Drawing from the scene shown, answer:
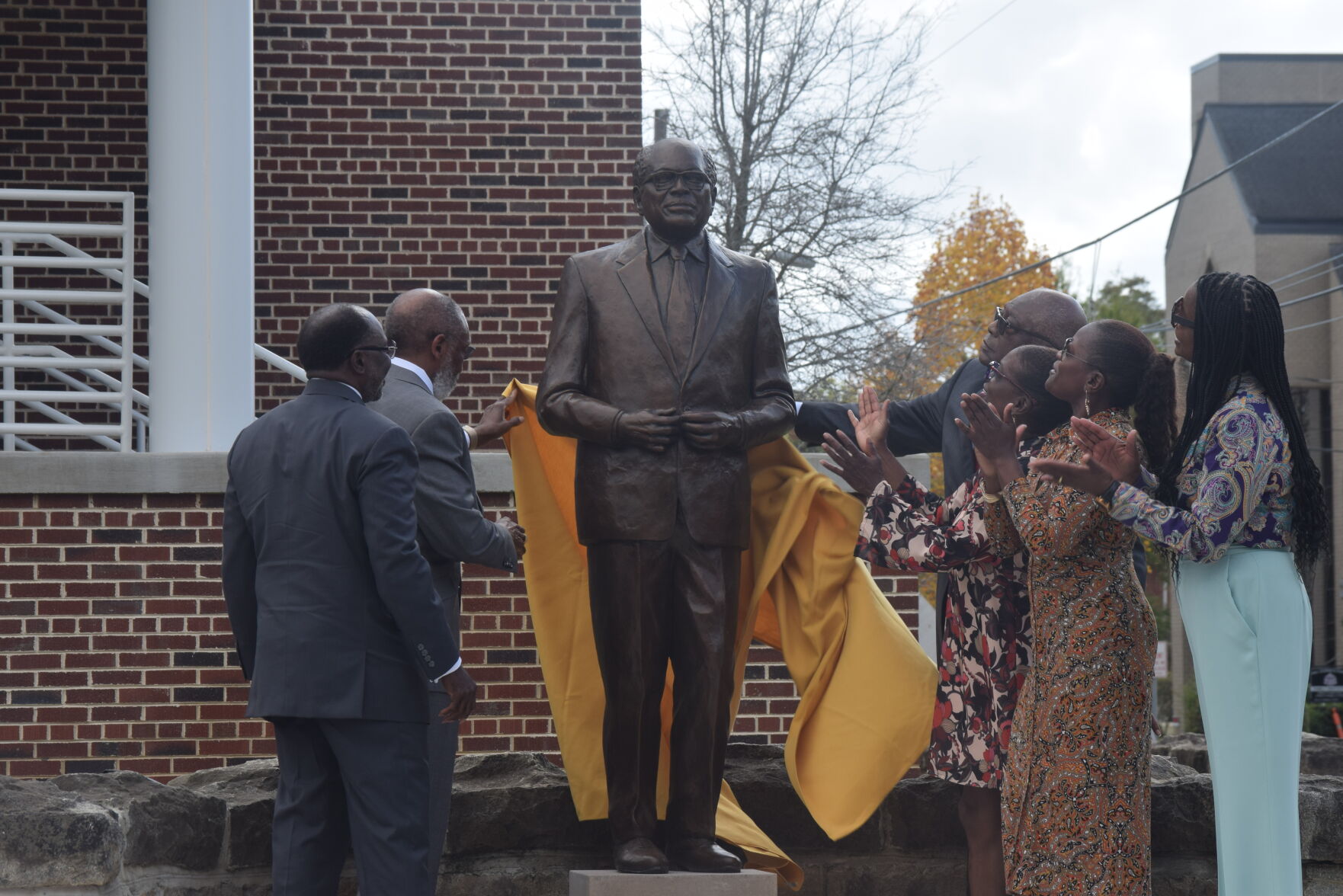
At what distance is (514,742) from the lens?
6398mm

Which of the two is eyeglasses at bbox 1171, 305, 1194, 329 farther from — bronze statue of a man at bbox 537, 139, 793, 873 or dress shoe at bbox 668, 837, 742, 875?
dress shoe at bbox 668, 837, 742, 875

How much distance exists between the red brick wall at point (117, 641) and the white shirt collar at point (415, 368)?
2.41 meters

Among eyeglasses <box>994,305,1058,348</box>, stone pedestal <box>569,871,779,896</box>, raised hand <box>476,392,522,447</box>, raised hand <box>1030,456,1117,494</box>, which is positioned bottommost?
stone pedestal <box>569,871,779,896</box>

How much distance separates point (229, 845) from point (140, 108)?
5.22m

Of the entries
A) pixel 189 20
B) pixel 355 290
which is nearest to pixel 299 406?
pixel 189 20

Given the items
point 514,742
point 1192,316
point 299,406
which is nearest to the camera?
point 299,406

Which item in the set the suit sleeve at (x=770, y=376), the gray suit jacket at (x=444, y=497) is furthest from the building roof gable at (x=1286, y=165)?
the gray suit jacket at (x=444, y=497)

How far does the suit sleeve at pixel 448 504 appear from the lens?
12.3ft

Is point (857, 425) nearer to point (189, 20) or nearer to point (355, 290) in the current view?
point (189, 20)

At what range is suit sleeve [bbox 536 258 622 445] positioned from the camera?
158 inches

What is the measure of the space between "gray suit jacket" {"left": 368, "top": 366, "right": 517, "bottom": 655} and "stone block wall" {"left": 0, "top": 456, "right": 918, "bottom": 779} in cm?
253

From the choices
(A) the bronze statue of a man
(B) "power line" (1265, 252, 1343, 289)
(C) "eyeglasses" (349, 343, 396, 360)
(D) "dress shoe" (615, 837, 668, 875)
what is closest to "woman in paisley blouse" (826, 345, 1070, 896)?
(A) the bronze statue of a man

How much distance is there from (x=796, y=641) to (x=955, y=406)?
0.86 m

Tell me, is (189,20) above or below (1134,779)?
above
